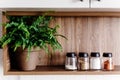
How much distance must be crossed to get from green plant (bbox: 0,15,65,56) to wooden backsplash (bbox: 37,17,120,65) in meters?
0.21

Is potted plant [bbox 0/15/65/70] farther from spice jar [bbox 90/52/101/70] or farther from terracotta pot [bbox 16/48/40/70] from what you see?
spice jar [bbox 90/52/101/70]

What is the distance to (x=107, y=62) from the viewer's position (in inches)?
56.5

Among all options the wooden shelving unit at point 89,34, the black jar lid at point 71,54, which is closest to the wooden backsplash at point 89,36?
the wooden shelving unit at point 89,34

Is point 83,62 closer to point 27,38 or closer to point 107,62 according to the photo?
point 107,62

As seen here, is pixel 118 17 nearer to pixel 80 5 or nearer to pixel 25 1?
pixel 80 5

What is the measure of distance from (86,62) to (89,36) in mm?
226

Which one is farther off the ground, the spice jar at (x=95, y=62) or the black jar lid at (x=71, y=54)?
the black jar lid at (x=71, y=54)

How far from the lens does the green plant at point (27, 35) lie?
1.31 m

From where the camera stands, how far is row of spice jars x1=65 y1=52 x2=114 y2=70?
4.64ft

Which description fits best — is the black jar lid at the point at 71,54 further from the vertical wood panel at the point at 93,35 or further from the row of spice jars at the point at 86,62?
the vertical wood panel at the point at 93,35

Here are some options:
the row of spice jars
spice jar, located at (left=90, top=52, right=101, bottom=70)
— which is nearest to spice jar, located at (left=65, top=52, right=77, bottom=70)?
the row of spice jars

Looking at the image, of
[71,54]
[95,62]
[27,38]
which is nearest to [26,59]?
[27,38]

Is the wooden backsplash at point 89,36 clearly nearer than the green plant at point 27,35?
No

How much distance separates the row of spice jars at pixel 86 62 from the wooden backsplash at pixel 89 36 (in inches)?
5.1
